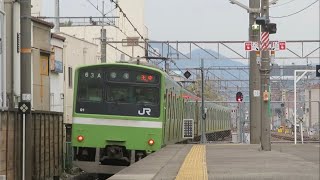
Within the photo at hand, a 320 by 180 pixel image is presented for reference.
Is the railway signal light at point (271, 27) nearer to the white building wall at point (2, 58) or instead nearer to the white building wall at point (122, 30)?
the white building wall at point (2, 58)

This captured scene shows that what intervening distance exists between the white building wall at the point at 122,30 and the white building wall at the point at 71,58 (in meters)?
14.8

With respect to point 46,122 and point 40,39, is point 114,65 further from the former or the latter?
point 40,39

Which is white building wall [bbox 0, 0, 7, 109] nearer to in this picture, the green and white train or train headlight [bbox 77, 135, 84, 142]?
the green and white train

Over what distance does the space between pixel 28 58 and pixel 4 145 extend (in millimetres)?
2153

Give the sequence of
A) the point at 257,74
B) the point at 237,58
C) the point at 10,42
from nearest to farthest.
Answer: the point at 10,42, the point at 257,74, the point at 237,58

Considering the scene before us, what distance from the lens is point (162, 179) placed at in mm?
9578

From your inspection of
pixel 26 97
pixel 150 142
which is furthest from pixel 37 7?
pixel 26 97

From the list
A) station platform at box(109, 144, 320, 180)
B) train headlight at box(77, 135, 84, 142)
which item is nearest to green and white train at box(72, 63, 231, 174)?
train headlight at box(77, 135, 84, 142)

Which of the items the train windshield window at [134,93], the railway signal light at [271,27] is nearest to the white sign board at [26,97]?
the train windshield window at [134,93]

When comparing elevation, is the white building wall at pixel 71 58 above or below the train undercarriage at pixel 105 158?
above

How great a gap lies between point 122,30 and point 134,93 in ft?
124

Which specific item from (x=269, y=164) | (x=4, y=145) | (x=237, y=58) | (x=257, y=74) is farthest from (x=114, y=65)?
(x=237, y=58)

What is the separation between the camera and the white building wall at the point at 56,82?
960 inches

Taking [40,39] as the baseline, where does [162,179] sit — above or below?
below
